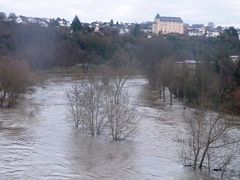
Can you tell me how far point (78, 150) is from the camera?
2109 cm

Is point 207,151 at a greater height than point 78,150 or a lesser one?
greater

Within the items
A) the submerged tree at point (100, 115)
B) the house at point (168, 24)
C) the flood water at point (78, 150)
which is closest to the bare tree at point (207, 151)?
the flood water at point (78, 150)

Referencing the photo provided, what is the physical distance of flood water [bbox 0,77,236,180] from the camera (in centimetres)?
1770

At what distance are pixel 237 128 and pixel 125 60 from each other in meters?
36.4

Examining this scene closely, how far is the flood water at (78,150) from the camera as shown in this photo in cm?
1770

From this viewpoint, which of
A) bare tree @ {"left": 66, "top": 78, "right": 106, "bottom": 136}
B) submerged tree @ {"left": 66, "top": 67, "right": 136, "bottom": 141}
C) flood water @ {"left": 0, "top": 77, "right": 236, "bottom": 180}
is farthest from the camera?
bare tree @ {"left": 66, "top": 78, "right": 106, "bottom": 136}

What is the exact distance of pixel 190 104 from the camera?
37312mm

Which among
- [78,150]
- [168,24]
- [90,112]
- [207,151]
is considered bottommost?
[78,150]

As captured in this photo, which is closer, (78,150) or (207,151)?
(207,151)

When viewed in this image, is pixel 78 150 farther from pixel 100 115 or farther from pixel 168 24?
pixel 168 24

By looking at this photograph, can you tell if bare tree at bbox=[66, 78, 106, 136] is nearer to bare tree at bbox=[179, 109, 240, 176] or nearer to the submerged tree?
the submerged tree

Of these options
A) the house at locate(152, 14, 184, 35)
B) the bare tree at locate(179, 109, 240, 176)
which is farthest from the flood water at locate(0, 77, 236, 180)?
the house at locate(152, 14, 184, 35)

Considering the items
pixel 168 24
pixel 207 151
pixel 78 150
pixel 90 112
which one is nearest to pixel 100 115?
pixel 90 112

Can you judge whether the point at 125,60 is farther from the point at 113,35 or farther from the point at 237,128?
the point at 237,128
